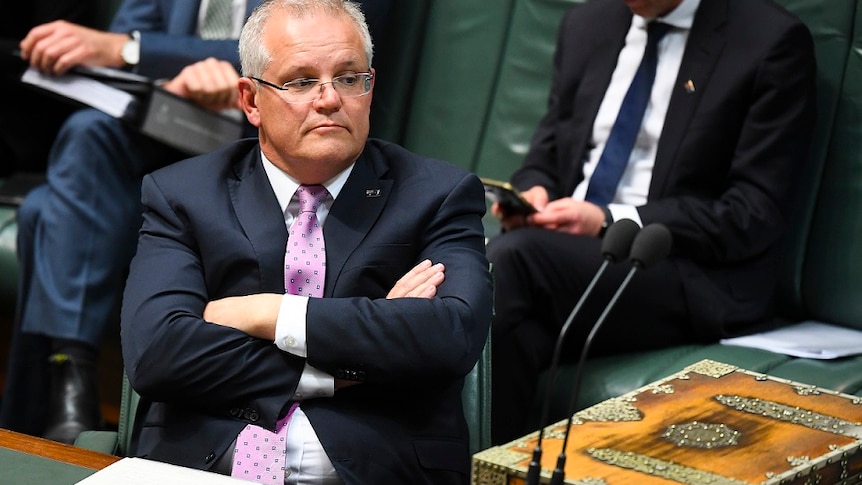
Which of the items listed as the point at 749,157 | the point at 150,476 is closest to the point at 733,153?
the point at 749,157

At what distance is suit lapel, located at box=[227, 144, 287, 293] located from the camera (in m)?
2.36

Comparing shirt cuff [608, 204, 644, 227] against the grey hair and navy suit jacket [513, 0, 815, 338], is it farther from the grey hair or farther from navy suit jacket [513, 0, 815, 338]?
the grey hair

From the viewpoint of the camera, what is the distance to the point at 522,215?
10.8 feet

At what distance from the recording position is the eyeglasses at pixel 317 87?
238cm

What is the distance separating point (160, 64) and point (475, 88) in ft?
2.92

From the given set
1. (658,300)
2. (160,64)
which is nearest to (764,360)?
(658,300)

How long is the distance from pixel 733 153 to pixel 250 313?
1.46m

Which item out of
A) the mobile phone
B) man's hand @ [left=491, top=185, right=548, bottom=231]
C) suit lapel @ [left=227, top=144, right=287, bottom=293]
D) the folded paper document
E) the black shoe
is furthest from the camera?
the folded paper document

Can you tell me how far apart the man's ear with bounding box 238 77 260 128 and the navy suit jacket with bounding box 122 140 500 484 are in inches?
2.8

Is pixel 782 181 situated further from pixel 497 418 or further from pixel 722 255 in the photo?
pixel 497 418

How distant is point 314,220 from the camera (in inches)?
94.5

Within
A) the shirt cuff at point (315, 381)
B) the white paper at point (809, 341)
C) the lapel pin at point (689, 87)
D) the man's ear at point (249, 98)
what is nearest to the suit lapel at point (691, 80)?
the lapel pin at point (689, 87)

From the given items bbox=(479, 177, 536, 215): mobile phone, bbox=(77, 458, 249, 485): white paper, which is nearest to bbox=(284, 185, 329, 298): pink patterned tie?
bbox=(77, 458, 249, 485): white paper

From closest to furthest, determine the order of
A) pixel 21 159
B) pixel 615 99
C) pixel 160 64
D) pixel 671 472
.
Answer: pixel 671 472 → pixel 615 99 → pixel 160 64 → pixel 21 159
